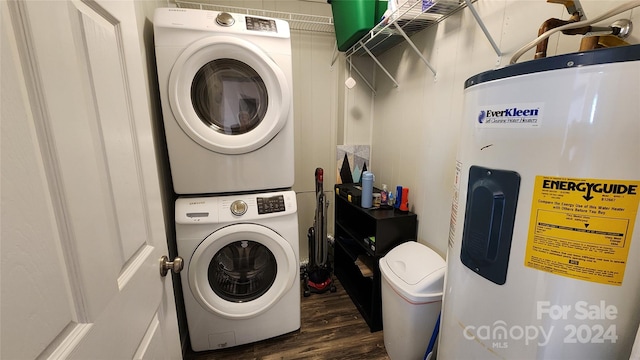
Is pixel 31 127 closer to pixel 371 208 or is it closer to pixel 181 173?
pixel 181 173

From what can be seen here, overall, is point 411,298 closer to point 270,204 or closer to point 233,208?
point 270,204

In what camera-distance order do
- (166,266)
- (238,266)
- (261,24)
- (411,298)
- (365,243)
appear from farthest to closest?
(365,243) < (238,266) < (261,24) < (411,298) < (166,266)

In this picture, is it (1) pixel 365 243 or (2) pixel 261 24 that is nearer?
(2) pixel 261 24

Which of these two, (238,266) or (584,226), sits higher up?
(584,226)

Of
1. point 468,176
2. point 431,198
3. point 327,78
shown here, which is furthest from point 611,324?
point 327,78

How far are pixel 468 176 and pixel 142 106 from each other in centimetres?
95

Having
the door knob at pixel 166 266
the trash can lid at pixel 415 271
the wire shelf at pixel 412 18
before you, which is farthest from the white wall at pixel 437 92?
the door knob at pixel 166 266

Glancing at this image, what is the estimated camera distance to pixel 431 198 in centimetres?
154

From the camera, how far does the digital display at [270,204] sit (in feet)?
4.68

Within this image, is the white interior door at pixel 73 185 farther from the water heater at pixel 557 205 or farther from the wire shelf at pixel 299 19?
the wire shelf at pixel 299 19

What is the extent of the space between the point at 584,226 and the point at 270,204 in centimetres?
123

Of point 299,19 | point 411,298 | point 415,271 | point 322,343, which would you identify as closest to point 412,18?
point 299,19

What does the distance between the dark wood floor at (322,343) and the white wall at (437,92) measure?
2.38 feet

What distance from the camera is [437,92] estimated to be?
1.47 metres
